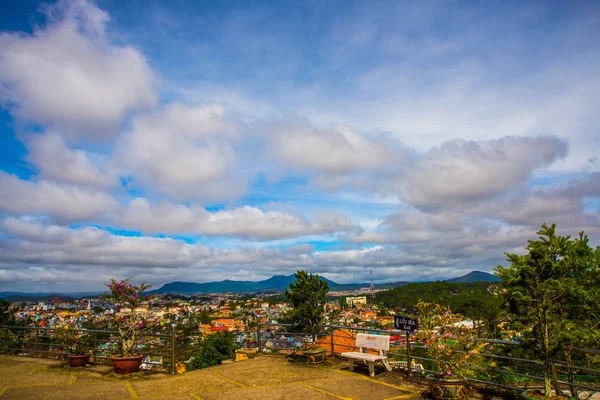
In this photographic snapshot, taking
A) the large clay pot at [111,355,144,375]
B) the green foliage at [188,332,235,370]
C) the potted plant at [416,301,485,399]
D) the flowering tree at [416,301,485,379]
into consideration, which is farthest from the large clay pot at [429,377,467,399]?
the green foliage at [188,332,235,370]

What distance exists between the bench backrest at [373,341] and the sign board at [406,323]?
2.51 ft

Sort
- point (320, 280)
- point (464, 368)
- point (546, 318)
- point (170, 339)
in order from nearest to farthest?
point (546, 318) < point (464, 368) < point (170, 339) < point (320, 280)

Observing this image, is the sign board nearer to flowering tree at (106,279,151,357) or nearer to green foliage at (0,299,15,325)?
flowering tree at (106,279,151,357)

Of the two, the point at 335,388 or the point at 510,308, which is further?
the point at 335,388

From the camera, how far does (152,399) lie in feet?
23.6

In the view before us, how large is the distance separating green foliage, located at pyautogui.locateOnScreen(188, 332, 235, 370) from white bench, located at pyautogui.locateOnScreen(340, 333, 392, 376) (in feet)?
24.4

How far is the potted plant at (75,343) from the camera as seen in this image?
1043cm

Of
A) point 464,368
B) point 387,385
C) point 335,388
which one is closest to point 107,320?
point 335,388

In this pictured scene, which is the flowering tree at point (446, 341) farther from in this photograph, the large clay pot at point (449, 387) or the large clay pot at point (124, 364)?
the large clay pot at point (124, 364)

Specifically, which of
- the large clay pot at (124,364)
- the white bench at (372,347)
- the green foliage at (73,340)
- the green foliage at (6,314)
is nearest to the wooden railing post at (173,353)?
the large clay pot at (124,364)

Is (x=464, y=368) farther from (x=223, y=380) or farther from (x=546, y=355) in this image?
(x=223, y=380)

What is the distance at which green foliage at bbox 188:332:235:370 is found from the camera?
15469mm

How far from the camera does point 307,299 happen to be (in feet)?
44.2

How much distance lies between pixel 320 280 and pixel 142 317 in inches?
248
